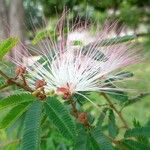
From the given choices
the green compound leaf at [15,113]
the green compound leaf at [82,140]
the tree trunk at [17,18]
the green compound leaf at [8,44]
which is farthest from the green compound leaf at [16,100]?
the tree trunk at [17,18]

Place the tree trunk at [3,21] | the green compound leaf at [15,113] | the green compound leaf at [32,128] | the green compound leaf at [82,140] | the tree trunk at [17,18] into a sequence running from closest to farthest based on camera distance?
the green compound leaf at [32,128] → the green compound leaf at [15,113] → the green compound leaf at [82,140] → the tree trunk at [3,21] → the tree trunk at [17,18]

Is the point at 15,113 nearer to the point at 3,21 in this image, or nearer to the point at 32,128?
the point at 32,128

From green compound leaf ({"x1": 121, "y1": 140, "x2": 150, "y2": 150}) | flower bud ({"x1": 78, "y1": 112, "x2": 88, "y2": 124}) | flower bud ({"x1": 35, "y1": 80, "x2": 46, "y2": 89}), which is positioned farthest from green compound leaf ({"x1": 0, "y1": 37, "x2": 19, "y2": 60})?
green compound leaf ({"x1": 121, "y1": 140, "x2": 150, "y2": 150})

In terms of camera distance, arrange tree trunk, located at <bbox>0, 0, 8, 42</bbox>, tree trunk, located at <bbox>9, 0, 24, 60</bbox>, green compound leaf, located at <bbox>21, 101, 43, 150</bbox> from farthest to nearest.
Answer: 1. tree trunk, located at <bbox>9, 0, 24, 60</bbox>
2. tree trunk, located at <bbox>0, 0, 8, 42</bbox>
3. green compound leaf, located at <bbox>21, 101, 43, 150</bbox>

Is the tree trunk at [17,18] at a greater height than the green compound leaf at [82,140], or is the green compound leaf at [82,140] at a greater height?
the tree trunk at [17,18]

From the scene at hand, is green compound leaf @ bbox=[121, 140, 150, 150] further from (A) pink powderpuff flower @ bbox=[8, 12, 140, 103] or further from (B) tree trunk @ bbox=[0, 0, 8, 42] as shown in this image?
(B) tree trunk @ bbox=[0, 0, 8, 42]

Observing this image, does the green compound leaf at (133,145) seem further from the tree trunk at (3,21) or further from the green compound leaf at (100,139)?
the tree trunk at (3,21)

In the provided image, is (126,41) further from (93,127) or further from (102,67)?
(93,127)
